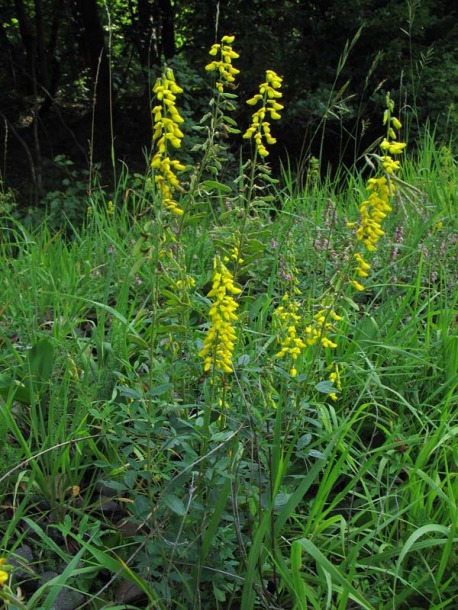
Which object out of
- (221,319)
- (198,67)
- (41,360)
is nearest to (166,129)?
(221,319)

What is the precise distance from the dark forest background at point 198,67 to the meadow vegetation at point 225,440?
3.87 m

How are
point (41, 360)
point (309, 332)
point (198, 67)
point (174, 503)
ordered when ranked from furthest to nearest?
1. point (198, 67)
2. point (41, 360)
3. point (309, 332)
4. point (174, 503)

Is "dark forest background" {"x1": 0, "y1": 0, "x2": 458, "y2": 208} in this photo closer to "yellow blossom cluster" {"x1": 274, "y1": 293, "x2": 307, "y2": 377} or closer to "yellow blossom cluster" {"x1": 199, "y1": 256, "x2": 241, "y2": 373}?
"yellow blossom cluster" {"x1": 274, "y1": 293, "x2": 307, "y2": 377}

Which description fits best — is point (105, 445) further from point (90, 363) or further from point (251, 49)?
point (251, 49)

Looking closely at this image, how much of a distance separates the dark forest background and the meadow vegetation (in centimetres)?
387

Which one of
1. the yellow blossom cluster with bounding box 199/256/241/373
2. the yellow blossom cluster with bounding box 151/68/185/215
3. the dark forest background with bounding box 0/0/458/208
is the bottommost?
the dark forest background with bounding box 0/0/458/208

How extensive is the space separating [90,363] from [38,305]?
532 mm

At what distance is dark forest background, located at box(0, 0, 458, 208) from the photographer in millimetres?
6480

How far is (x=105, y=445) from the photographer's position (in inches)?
70.4

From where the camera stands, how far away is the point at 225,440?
1.31m

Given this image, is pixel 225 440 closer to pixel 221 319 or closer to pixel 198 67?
pixel 221 319

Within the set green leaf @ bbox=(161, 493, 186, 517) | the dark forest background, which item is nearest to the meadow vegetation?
green leaf @ bbox=(161, 493, 186, 517)

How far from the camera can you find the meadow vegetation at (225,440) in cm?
135

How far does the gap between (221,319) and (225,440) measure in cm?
25
